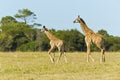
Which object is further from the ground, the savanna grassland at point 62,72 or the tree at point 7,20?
the tree at point 7,20

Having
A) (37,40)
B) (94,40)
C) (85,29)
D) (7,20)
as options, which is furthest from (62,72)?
(7,20)

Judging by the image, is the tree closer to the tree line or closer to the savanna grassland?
the tree line

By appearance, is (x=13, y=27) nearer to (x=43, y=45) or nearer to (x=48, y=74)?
(x=43, y=45)

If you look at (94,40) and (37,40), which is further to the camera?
(37,40)

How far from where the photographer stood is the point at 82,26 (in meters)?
22.3

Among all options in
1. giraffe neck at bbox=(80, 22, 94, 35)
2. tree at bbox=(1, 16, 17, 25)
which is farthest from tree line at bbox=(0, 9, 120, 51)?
giraffe neck at bbox=(80, 22, 94, 35)

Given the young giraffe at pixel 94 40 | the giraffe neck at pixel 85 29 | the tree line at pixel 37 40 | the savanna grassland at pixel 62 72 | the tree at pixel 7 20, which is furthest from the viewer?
the tree at pixel 7 20

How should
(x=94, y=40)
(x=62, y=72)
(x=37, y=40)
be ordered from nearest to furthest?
(x=62, y=72) < (x=94, y=40) < (x=37, y=40)

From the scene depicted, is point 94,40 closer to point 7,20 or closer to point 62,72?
point 62,72

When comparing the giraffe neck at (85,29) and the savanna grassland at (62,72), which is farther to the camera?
the giraffe neck at (85,29)

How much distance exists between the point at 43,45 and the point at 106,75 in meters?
40.2

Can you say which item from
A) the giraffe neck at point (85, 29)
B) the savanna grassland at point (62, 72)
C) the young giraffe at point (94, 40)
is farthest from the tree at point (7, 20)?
the savanna grassland at point (62, 72)

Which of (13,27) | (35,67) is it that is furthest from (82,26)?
(13,27)

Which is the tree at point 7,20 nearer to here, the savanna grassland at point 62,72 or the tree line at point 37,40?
the tree line at point 37,40
